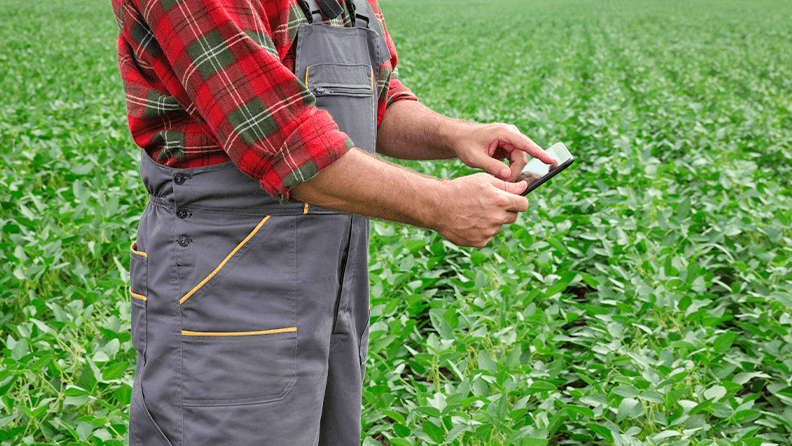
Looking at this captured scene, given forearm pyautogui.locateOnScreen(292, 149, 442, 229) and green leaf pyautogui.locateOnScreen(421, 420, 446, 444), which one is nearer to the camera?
forearm pyautogui.locateOnScreen(292, 149, 442, 229)

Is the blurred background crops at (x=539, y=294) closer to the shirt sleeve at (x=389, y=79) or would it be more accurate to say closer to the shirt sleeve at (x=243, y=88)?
the shirt sleeve at (x=389, y=79)

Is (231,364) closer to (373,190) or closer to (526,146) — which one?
(373,190)

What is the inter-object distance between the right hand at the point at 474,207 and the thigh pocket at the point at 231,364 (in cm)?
38

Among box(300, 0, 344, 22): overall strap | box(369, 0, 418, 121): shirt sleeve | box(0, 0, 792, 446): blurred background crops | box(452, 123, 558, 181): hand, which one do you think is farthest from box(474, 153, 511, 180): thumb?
box(0, 0, 792, 446): blurred background crops

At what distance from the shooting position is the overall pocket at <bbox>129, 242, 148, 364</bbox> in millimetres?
1222

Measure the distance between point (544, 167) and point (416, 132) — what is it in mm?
364

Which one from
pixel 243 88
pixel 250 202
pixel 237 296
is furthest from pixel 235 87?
pixel 237 296

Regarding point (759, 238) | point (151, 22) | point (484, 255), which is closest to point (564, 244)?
point (484, 255)

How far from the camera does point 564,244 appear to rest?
3.49 meters

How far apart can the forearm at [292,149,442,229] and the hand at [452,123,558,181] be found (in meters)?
0.37

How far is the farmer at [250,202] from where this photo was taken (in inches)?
40.5

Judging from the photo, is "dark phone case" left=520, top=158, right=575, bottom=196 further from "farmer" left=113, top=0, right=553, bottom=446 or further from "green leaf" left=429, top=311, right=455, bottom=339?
"green leaf" left=429, top=311, right=455, bottom=339

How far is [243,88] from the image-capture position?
3.34ft

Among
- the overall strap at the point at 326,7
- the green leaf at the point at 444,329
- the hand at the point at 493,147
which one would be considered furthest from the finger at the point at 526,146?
the green leaf at the point at 444,329
